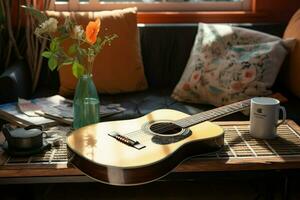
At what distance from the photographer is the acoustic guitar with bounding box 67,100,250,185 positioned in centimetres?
127

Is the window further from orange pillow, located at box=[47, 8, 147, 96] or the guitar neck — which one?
the guitar neck

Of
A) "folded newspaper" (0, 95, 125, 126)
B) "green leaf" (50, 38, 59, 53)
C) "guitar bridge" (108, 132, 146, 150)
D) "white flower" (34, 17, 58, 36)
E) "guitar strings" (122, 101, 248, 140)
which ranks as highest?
"white flower" (34, 17, 58, 36)

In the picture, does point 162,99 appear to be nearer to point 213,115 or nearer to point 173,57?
point 173,57

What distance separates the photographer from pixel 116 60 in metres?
2.45

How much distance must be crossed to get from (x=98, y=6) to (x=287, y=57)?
4.09 feet

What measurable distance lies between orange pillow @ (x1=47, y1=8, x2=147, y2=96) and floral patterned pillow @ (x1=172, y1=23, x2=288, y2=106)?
29cm

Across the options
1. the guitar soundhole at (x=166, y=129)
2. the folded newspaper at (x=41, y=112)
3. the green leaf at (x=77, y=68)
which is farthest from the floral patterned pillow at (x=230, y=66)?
the green leaf at (x=77, y=68)

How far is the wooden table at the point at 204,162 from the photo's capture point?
1.35 metres

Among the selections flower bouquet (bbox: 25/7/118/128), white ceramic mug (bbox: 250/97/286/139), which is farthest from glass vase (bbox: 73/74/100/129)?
white ceramic mug (bbox: 250/97/286/139)

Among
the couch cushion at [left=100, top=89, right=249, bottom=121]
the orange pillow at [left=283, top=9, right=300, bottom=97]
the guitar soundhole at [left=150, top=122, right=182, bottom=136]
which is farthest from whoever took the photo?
the orange pillow at [left=283, top=9, right=300, bottom=97]

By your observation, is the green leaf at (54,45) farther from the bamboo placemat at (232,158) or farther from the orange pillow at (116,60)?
the orange pillow at (116,60)

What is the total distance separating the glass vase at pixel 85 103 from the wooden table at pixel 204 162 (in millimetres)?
137

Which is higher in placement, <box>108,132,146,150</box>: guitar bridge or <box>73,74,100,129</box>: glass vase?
<box>73,74,100,129</box>: glass vase

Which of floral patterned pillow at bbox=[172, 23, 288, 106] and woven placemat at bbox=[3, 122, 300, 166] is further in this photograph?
floral patterned pillow at bbox=[172, 23, 288, 106]
